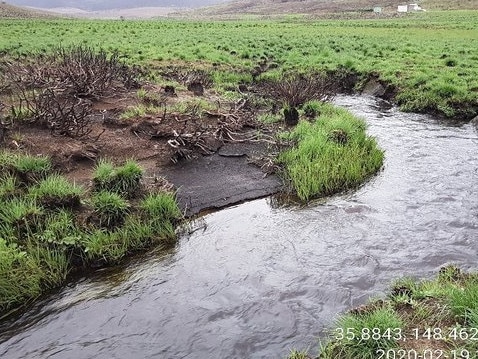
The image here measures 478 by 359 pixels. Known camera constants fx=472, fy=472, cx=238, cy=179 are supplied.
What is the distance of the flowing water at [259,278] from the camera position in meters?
6.33

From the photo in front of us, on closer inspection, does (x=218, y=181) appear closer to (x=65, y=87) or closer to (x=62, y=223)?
(x=62, y=223)

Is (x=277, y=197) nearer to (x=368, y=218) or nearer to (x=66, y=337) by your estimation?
(x=368, y=218)

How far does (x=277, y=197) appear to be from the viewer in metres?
10.9

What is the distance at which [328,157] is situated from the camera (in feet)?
39.1

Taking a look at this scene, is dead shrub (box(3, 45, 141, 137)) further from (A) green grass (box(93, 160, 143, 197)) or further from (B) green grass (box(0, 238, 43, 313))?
(B) green grass (box(0, 238, 43, 313))

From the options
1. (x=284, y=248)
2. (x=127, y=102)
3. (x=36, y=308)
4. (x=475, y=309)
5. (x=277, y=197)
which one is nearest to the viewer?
(x=475, y=309)

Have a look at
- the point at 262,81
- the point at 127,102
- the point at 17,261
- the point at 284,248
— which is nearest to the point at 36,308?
the point at 17,261

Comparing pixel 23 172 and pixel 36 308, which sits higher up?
pixel 23 172

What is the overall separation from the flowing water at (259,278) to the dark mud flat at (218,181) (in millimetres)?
397

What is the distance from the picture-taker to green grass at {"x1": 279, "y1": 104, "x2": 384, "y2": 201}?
11.1 metres

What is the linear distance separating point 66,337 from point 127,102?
1023 cm

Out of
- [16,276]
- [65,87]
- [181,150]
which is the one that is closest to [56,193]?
[16,276]

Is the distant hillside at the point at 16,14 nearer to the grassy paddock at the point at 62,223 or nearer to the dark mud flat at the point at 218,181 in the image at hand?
the dark mud flat at the point at 218,181

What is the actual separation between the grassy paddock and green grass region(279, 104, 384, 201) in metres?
3.32
